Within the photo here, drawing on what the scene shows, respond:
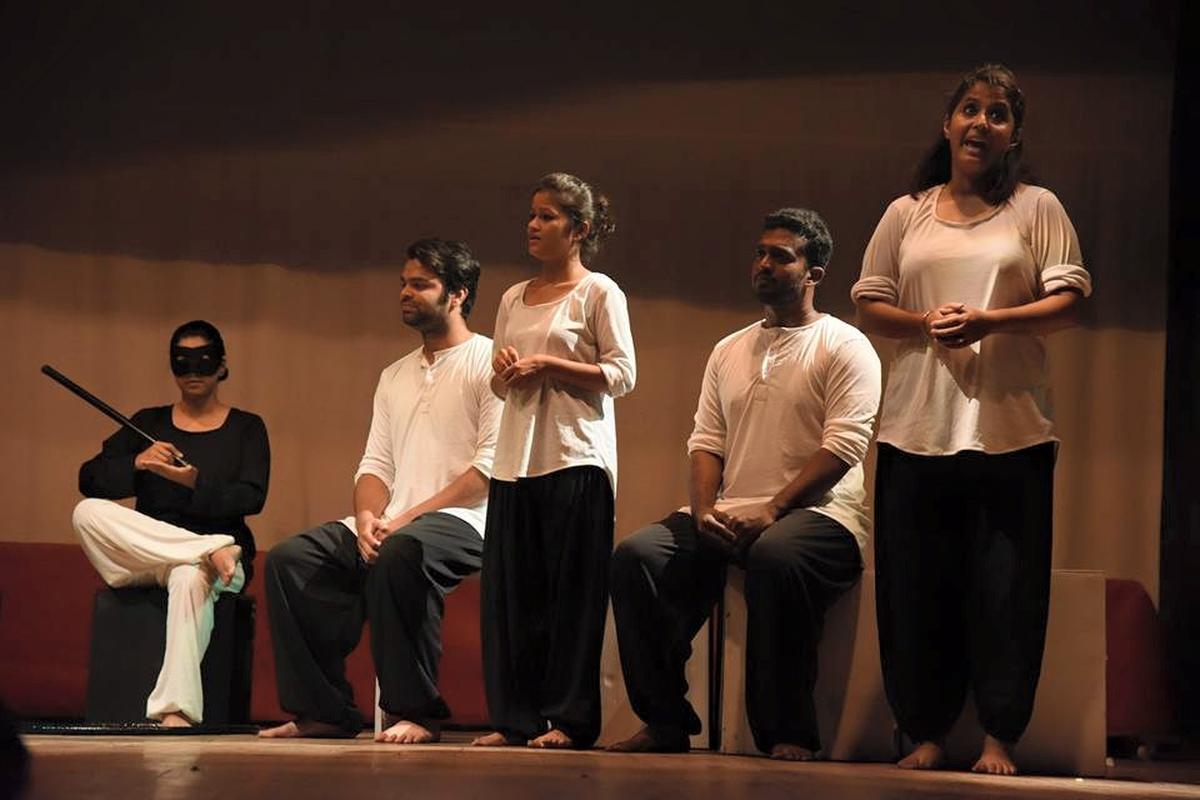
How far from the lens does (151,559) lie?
198 inches

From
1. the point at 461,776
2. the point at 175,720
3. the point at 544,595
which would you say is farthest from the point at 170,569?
the point at 461,776

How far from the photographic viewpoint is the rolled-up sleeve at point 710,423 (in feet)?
14.5

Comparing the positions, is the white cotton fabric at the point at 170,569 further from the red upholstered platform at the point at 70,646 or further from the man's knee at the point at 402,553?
the red upholstered platform at the point at 70,646

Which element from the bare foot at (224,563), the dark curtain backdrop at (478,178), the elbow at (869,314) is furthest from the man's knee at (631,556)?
the dark curtain backdrop at (478,178)

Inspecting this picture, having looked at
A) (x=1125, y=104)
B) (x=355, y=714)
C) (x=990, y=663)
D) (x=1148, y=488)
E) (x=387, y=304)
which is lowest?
(x=355, y=714)

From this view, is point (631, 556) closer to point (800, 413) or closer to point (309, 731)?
point (800, 413)

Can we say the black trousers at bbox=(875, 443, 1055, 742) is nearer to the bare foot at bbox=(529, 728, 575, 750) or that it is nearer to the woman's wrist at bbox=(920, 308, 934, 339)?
→ the woman's wrist at bbox=(920, 308, 934, 339)

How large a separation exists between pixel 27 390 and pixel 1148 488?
4.26m

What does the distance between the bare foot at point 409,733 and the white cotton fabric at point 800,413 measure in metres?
0.91

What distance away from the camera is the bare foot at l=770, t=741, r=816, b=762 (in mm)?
3994

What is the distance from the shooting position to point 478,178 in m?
6.93

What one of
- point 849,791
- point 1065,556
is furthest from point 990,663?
point 1065,556

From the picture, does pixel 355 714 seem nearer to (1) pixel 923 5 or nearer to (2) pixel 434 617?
(2) pixel 434 617

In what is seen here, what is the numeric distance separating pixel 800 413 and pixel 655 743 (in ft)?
2.77
